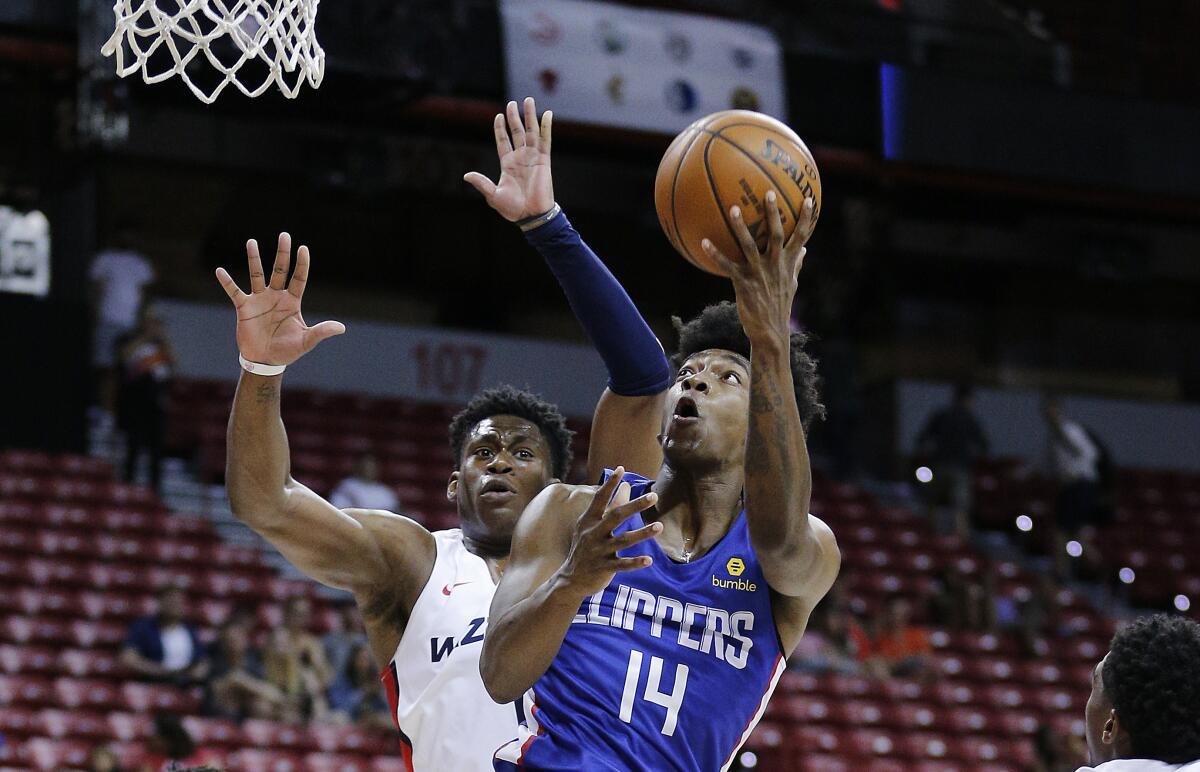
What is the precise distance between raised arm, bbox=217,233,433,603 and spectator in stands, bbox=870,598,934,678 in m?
7.64

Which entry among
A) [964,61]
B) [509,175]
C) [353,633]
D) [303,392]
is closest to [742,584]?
[509,175]

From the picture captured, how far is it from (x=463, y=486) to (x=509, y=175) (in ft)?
2.86

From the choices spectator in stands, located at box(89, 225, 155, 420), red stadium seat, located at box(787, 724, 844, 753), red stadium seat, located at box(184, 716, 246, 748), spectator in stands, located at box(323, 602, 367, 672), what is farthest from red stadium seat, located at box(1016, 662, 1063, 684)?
spectator in stands, located at box(89, 225, 155, 420)

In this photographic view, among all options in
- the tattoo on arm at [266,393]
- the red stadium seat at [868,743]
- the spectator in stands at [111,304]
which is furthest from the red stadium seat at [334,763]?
the tattoo on arm at [266,393]

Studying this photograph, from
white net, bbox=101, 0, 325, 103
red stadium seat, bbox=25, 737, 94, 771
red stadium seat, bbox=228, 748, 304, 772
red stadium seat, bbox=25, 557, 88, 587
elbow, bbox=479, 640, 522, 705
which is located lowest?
red stadium seat, bbox=228, 748, 304, 772

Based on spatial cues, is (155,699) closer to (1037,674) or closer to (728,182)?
(1037,674)

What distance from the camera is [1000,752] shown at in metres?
10.7

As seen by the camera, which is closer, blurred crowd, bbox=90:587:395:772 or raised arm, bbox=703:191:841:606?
raised arm, bbox=703:191:841:606

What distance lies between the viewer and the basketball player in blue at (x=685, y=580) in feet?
10.4

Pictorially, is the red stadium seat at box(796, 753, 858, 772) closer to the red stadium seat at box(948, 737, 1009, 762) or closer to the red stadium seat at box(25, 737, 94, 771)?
the red stadium seat at box(948, 737, 1009, 762)

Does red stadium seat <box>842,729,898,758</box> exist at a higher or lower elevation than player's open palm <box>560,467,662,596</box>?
lower

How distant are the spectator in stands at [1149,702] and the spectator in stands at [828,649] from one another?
7.55 m

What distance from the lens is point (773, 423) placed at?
3191mm

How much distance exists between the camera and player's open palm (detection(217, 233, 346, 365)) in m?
3.85
